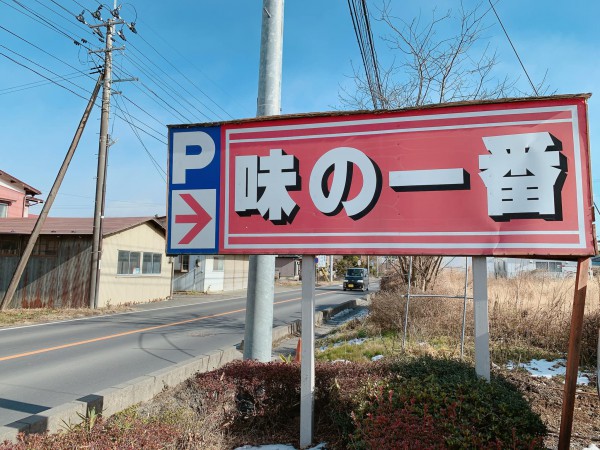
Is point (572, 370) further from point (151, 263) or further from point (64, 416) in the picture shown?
point (151, 263)

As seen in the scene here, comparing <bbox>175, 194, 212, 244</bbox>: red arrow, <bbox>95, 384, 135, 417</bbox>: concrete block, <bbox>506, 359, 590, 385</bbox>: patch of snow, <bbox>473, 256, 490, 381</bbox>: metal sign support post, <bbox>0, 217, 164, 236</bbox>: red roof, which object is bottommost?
<bbox>506, 359, 590, 385</bbox>: patch of snow

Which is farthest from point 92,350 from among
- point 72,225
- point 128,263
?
point 72,225

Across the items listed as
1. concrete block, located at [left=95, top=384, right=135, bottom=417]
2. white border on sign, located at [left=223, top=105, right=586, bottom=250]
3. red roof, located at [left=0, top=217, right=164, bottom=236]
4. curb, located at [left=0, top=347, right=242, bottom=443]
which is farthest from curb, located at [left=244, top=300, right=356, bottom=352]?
red roof, located at [left=0, top=217, right=164, bottom=236]

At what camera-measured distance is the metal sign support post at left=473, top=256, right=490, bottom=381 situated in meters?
3.59

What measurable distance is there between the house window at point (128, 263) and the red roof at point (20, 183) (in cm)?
1542

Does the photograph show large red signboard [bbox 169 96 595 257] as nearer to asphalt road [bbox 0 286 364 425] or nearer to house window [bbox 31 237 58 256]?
asphalt road [bbox 0 286 364 425]

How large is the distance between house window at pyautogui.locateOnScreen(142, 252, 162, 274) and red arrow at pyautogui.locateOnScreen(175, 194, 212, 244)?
19.0m

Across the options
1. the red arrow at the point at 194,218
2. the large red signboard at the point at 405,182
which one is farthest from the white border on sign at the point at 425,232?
the red arrow at the point at 194,218

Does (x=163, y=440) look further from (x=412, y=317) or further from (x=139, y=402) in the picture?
(x=412, y=317)

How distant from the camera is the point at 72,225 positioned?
20.5 metres

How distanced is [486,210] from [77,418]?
3.97 metres

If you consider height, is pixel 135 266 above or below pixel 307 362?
above

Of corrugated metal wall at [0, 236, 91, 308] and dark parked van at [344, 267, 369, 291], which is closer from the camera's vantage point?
corrugated metal wall at [0, 236, 91, 308]

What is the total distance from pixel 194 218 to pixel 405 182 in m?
2.10
